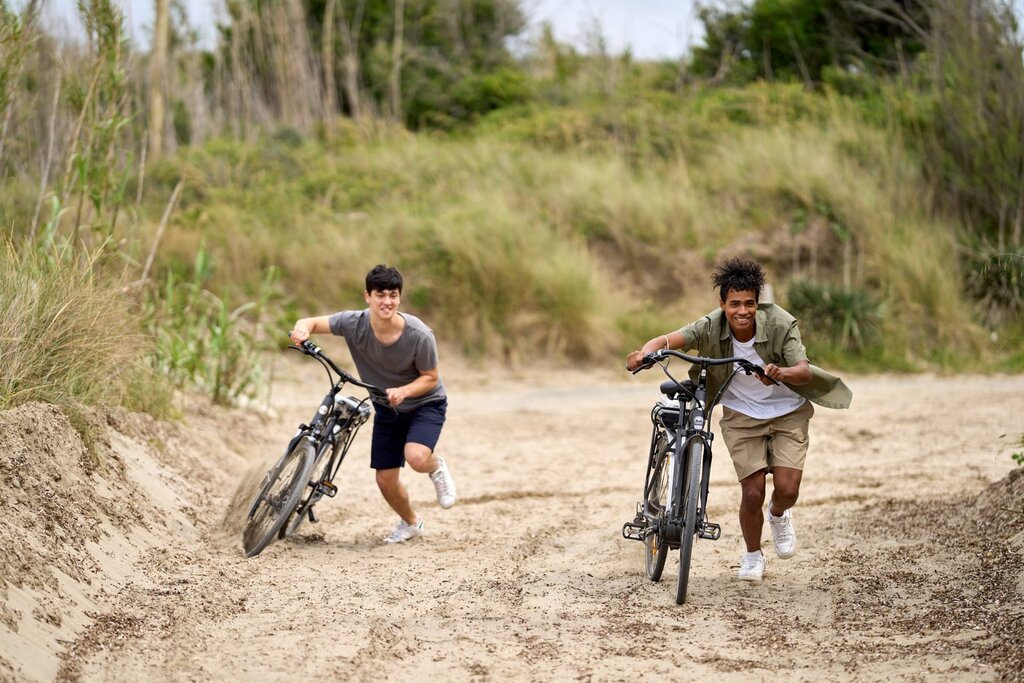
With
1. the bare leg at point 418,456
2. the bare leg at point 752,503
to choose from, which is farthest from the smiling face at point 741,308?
the bare leg at point 418,456

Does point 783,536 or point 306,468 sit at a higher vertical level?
point 306,468

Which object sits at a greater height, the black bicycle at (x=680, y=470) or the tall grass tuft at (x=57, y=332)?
the tall grass tuft at (x=57, y=332)

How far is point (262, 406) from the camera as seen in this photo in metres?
11.6

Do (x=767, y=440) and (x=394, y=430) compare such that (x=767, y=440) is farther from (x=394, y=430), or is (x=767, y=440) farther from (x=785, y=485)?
(x=394, y=430)

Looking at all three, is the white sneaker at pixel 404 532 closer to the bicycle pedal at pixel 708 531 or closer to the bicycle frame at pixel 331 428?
the bicycle frame at pixel 331 428

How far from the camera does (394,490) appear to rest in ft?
23.7

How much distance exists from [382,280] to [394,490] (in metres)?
1.30

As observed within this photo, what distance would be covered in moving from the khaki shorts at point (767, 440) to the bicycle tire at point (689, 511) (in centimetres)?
37

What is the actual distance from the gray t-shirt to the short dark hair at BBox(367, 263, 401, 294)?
0.17 m

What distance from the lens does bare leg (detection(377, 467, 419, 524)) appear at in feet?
23.5

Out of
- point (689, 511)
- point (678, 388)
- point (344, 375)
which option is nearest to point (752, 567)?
point (689, 511)

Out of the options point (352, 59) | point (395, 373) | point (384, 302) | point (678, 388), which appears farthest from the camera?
point (352, 59)

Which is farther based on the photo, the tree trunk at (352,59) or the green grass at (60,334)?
the tree trunk at (352,59)

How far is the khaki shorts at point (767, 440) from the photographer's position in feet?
20.3
